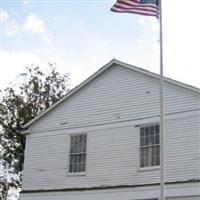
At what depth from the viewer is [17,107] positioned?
3794cm

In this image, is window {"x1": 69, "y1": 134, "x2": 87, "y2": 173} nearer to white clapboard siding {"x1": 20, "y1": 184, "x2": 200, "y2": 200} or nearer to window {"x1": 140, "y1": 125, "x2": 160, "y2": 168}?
white clapboard siding {"x1": 20, "y1": 184, "x2": 200, "y2": 200}

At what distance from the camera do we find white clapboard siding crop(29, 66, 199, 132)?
21.9 meters

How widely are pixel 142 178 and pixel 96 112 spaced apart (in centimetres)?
443

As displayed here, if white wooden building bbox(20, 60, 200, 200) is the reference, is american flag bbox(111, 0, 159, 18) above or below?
above

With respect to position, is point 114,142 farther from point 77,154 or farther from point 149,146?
point 77,154

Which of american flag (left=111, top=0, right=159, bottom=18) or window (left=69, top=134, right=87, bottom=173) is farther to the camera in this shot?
window (left=69, top=134, right=87, bottom=173)

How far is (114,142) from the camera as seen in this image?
23156 millimetres

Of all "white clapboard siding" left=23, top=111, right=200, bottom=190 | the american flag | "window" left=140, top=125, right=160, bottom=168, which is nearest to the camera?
the american flag

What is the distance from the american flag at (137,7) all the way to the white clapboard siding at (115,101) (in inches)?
210

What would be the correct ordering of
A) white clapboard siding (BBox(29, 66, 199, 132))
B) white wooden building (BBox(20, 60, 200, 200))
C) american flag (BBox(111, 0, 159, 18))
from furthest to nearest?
white clapboard siding (BBox(29, 66, 199, 132))
white wooden building (BBox(20, 60, 200, 200))
american flag (BBox(111, 0, 159, 18))

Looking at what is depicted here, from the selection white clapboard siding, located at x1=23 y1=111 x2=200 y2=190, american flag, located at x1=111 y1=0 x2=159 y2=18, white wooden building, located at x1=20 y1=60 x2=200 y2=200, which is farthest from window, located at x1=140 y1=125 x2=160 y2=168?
american flag, located at x1=111 y1=0 x2=159 y2=18

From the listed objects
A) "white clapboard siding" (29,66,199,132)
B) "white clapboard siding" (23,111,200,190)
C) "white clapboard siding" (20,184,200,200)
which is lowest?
"white clapboard siding" (20,184,200,200)

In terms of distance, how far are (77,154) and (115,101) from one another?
10.4ft

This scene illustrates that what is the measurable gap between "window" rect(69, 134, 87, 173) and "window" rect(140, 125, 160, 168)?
3289mm
